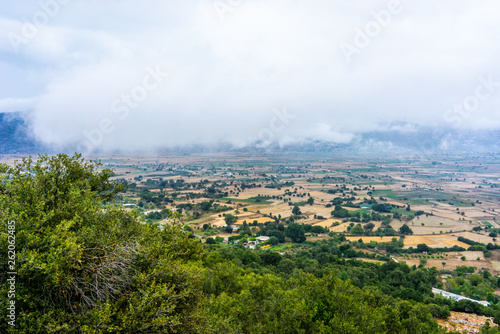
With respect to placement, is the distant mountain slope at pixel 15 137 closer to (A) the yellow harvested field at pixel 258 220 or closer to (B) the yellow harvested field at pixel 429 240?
(A) the yellow harvested field at pixel 258 220

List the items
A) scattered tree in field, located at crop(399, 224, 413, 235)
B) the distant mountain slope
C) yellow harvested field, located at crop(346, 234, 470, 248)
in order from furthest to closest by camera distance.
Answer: the distant mountain slope
scattered tree in field, located at crop(399, 224, 413, 235)
yellow harvested field, located at crop(346, 234, 470, 248)

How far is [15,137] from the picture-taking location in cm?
15938

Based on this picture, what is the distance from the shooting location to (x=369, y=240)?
173 ft

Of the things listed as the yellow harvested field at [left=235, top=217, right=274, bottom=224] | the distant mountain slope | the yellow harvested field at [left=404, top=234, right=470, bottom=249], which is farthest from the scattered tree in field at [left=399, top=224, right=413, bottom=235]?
the distant mountain slope

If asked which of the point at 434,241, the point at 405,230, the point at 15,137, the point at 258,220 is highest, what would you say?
the point at 15,137

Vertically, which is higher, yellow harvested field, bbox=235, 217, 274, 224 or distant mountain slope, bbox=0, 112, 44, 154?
distant mountain slope, bbox=0, 112, 44, 154

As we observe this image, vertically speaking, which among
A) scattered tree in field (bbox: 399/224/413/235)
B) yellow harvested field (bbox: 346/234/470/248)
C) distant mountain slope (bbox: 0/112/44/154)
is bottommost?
yellow harvested field (bbox: 346/234/470/248)

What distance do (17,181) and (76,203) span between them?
2.35 m

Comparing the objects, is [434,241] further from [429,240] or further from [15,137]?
[15,137]

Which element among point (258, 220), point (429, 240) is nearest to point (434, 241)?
point (429, 240)

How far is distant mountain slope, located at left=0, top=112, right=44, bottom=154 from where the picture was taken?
148500 millimetres

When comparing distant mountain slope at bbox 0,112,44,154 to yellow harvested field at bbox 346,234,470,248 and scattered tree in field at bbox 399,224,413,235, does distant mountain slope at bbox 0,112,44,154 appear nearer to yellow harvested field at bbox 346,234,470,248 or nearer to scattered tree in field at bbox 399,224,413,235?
yellow harvested field at bbox 346,234,470,248

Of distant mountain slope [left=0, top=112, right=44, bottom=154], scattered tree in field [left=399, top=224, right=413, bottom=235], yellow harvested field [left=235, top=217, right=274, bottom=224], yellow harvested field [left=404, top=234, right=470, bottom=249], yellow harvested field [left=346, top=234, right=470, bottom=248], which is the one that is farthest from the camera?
distant mountain slope [left=0, top=112, right=44, bottom=154]

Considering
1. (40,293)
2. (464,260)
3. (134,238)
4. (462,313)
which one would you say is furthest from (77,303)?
(464,260)
